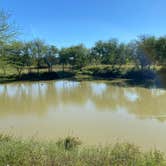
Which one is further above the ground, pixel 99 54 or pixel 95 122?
pixel 99 54

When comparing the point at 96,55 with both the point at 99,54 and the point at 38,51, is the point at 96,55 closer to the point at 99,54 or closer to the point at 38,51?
the point at 99,54

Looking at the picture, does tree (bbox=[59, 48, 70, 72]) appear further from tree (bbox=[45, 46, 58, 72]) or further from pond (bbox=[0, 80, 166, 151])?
pond (bbox=[0, 80, 166, 151])

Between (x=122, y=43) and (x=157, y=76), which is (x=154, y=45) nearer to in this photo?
(x=157, y=76)

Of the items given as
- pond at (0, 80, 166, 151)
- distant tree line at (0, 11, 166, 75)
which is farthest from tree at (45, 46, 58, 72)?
pond at (0, 80, 166, 151)

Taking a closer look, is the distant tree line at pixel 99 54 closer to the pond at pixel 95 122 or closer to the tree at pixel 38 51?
the tree at pixel 38 51

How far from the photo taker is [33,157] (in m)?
3.04

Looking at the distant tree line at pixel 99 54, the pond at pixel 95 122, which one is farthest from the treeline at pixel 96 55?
the pond at pixel 95 122

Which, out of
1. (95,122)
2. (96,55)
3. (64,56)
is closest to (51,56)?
(64,56)

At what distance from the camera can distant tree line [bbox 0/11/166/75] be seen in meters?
28.8

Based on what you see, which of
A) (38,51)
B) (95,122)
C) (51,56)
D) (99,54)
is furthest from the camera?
(99,54)

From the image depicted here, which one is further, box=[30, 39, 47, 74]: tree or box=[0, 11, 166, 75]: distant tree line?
box=[30, 39, 47, 74]: tree

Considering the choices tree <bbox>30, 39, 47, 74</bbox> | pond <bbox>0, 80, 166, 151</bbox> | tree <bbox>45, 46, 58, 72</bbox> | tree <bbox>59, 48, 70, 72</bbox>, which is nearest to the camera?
pond <bbox>0, 80, 166, 151</bbox>

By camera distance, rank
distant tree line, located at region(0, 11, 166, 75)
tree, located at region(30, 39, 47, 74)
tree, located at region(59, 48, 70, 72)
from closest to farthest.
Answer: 1. distant tree line, located at region(0, 11, 166, 75)
2. tree, located at region(30, 39, 47, 74)
3. tree, located at region(59, 48, 70, 72)

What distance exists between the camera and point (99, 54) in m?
39.1
